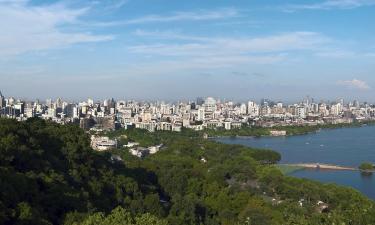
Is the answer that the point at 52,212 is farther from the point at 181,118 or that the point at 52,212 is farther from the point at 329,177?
the point at 181,118

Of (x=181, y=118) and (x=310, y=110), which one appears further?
(x=310, y=110)

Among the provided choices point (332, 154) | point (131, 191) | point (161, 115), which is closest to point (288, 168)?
point (332, 154)

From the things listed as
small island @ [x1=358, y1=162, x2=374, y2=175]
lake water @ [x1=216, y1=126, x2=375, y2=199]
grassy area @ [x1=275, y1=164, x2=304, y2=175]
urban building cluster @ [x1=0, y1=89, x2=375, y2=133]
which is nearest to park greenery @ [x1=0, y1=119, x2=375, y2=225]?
lake water @ [x1=216, y1=126, x2=375, y2=199]

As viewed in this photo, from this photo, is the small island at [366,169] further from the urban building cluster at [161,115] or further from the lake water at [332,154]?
the urban building cluster at [161,115]

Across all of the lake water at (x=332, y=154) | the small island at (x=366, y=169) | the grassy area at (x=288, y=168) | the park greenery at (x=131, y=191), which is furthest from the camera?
the grassy area at (x=288, y=168)

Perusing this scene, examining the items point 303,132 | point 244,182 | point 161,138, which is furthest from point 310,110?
point 244,182

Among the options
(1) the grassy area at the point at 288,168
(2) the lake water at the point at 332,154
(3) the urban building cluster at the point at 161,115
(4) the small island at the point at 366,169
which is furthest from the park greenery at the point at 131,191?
(3) the urban building cluster at the point at 161,115

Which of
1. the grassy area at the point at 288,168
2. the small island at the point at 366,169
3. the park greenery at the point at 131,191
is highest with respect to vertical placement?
the park greenery at the point at 131,191
